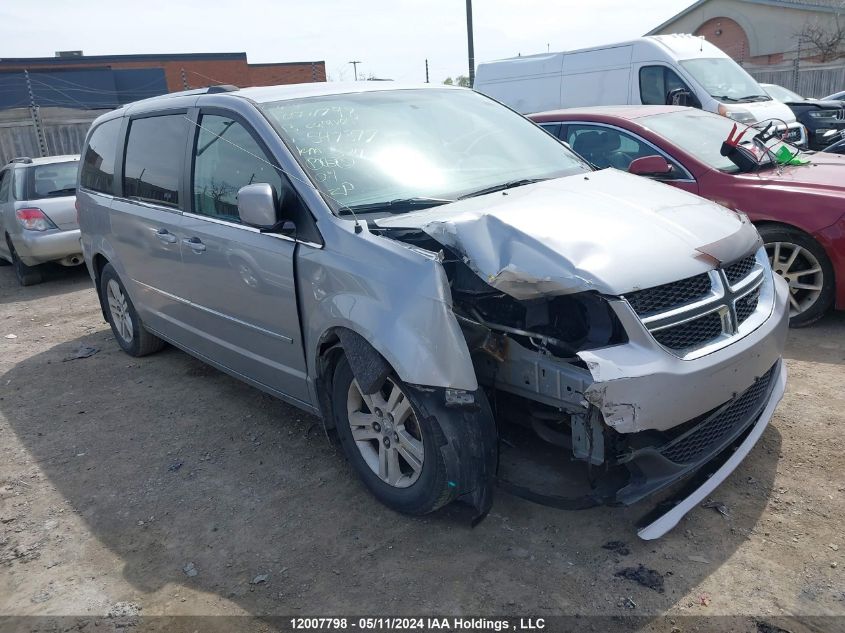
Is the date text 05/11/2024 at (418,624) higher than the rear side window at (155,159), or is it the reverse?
the rear side window at (155,159)

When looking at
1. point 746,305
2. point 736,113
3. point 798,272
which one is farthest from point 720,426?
point 736,113

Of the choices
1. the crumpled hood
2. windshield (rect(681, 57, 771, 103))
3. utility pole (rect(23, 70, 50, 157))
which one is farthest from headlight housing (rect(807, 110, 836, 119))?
utility pole (rect(23, 70, 50, 157))

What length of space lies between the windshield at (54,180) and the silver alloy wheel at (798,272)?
8.40 metres

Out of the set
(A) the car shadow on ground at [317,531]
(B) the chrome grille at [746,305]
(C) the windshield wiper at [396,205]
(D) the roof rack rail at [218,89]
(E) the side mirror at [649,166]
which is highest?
(D) the roof rack rail at [218,89]

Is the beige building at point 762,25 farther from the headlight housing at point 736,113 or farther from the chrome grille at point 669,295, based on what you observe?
the chrome grille at point 669,295

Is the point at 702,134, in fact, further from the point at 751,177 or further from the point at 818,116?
the point at 818,116

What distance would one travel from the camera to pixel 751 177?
5.45m

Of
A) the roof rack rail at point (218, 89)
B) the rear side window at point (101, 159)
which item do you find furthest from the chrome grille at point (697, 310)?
the rear side window at point (101, 159)

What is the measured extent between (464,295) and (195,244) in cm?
189

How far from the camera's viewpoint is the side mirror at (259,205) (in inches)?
131

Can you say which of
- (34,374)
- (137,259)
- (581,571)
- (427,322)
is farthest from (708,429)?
(34,374)

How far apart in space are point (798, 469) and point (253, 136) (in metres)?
3.21

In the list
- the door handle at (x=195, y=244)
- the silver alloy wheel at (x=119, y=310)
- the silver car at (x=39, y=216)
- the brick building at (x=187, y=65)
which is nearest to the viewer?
the door handle at (x=195, y=244)

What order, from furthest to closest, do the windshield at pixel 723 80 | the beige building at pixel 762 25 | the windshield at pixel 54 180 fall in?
1. the beige building at pixel 762 25
2. the windshield at pixel 723 80
3. the windshield at pixel 54 180
